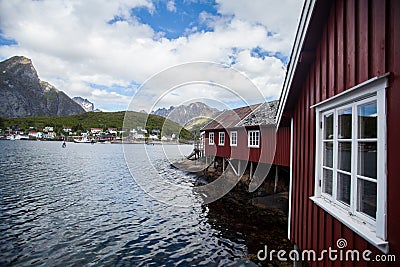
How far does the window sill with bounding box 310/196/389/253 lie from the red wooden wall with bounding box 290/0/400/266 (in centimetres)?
10

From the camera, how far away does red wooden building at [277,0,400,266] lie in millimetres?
2498

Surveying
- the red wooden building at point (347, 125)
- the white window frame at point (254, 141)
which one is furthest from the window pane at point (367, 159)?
the white window frame at point (254, 141)

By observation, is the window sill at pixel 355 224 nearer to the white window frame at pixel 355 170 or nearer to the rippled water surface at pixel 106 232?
the white window frame at pixel 355 170

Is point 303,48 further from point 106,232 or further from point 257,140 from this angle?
point 257,140

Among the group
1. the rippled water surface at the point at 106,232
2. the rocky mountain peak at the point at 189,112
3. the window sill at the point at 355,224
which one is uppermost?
the rocky mountain peak at the point at 189,112

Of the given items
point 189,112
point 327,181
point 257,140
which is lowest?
point 327,181

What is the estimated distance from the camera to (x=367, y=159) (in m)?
2.96

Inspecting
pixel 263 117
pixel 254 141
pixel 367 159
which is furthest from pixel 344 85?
pixel 263 117

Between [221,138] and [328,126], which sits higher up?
[328,126]

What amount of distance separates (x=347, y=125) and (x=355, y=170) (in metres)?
0.66

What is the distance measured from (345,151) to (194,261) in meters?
5.93

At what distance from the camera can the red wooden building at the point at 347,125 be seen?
2.50m

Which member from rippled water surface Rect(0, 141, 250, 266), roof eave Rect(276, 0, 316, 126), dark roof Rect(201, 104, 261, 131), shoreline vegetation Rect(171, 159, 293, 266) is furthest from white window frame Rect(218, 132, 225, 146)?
roof eave Rect(276, 0, 316, 126)

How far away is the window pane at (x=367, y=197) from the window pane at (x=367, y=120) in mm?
571
